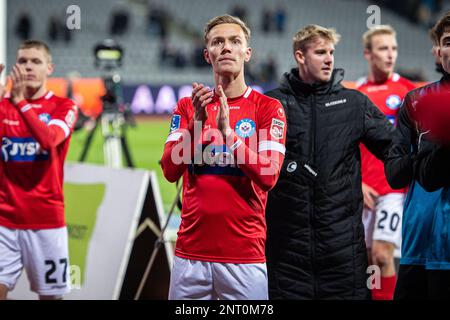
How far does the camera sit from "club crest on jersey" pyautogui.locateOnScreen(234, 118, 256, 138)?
13.1ft

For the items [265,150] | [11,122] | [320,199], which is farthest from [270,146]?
[11,122]

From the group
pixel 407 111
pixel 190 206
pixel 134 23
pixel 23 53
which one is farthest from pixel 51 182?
pixel 134 23

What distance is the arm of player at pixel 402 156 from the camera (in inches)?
142

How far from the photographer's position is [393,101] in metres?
6.41

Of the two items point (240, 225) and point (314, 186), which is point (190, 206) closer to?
point (240, 225)

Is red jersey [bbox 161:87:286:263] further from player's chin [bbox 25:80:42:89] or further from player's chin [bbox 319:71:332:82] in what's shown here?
player's chin [bbox 25:80:42:89]

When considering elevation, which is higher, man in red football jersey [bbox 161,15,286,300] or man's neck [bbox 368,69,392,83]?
man's neck [bbox 368,69,392,83]

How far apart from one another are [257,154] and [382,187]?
2689mm

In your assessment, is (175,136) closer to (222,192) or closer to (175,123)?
(175,123)

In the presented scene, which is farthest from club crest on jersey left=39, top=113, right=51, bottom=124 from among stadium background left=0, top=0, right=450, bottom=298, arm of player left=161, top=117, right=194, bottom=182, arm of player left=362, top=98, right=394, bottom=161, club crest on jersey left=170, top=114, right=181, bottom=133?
stadium background left=0, top=0, right=450, bottom=298

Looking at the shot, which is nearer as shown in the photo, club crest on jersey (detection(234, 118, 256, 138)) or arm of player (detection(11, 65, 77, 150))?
club crest on jersey (detection(234, 118, 256, 138))

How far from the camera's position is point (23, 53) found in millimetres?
5426

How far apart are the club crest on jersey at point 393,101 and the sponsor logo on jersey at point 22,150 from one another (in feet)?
9.38

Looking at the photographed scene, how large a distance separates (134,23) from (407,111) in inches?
1111
